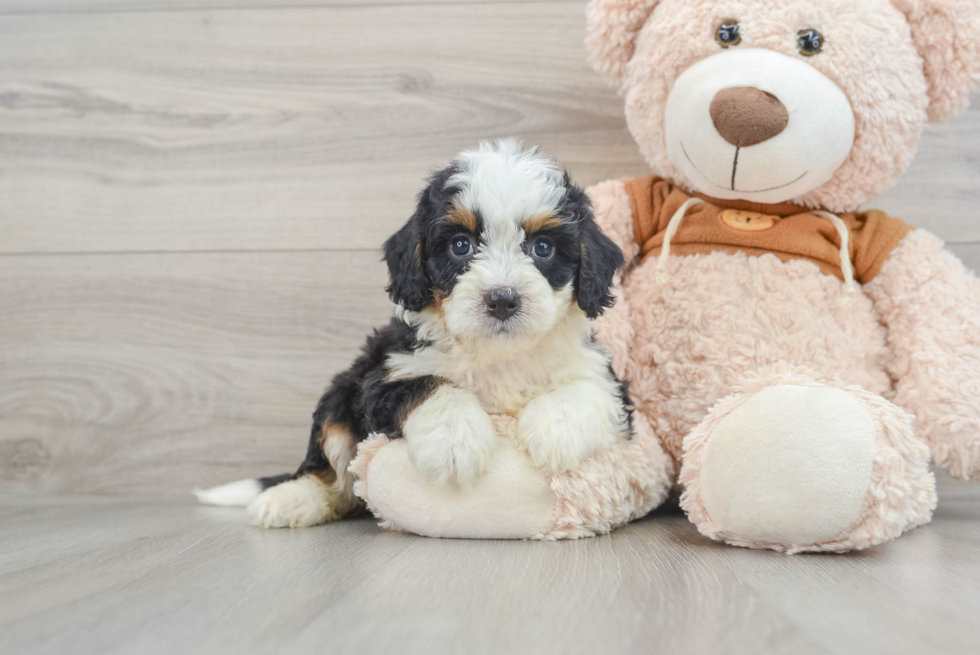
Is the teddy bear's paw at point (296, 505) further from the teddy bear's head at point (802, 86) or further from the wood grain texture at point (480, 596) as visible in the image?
the teddy bear's head at point (802, 86)

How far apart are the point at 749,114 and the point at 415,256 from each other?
712 millimetres

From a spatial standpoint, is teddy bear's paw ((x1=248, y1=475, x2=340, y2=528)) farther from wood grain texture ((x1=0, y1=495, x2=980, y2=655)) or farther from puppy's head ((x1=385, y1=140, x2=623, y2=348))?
puppy's head ((x1=385, y1=140, x2=623, y2=348))

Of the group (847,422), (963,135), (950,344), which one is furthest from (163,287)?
(963,135)

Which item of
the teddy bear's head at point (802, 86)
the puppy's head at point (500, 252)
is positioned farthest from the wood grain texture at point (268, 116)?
the puppy's head at point (500, 252)

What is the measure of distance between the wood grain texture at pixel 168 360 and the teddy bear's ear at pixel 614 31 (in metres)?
0.83

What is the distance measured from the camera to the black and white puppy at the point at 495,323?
1361 millimetres

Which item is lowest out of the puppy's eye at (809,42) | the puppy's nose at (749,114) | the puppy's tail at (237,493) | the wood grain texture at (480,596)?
the puppy's tail at (237,493)

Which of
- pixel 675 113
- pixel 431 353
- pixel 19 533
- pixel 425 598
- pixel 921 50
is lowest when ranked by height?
pixel 19 533

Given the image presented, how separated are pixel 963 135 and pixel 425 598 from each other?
1889 mm

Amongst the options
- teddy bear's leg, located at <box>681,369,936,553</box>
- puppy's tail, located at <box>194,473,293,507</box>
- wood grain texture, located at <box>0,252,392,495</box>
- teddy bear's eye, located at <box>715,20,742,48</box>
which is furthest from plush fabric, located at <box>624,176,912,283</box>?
puppy's tail, located at <box>194,473,293,507</box>

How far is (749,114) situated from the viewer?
1.51 meters

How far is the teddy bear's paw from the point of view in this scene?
5.41 ft

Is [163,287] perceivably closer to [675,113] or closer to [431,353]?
[431,353]

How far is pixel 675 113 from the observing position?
164cm
